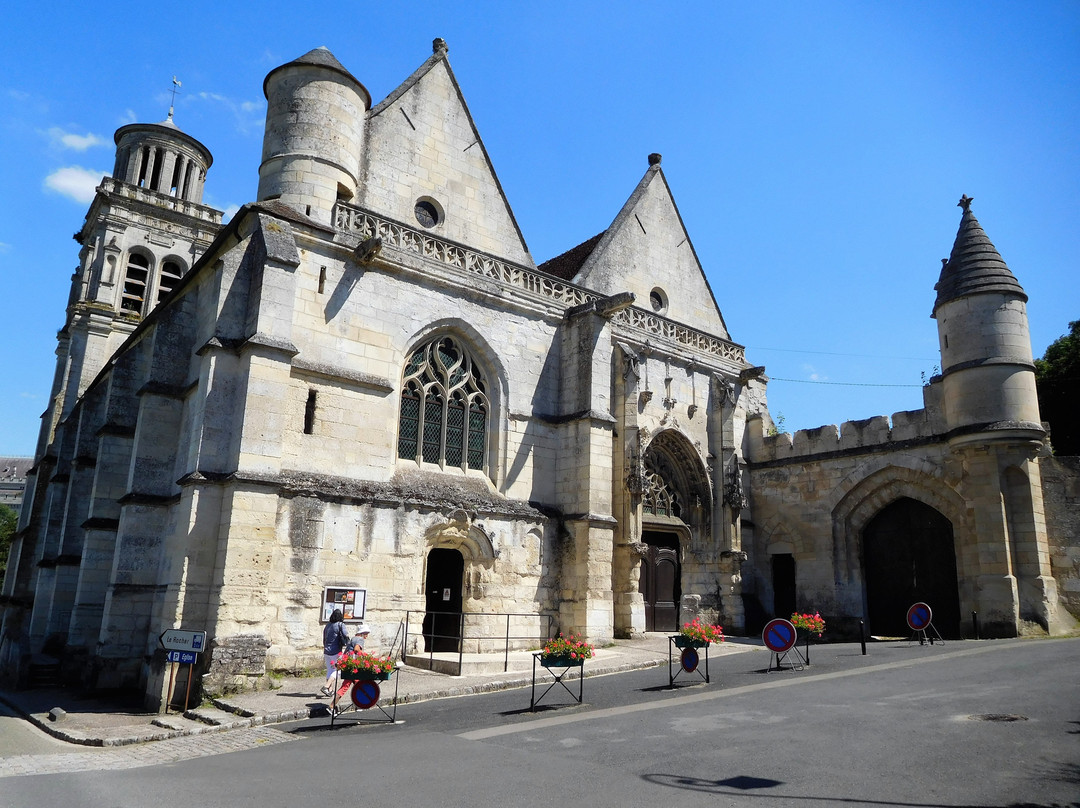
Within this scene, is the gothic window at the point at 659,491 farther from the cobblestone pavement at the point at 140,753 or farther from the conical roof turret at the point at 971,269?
the cobblestone pavement at the point at 140,753

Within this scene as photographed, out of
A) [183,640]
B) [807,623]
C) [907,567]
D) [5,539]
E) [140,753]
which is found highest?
[5,539]

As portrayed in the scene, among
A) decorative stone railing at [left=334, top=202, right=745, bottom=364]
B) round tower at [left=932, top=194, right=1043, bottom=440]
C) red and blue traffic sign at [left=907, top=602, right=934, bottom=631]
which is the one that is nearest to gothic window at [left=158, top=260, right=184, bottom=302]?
decorative stone railing at [left=334, top=202, right=745, bottom=364]

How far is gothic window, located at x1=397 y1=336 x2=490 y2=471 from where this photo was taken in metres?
14.9

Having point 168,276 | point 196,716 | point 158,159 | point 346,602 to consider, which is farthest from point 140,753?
point 158,159

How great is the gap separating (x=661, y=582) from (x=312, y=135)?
1311 centimetres

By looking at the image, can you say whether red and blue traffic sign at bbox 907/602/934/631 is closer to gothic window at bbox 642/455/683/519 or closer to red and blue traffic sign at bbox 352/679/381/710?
gothic window at bbox 642/455/683/519

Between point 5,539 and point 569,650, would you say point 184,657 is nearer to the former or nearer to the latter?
point 569,650

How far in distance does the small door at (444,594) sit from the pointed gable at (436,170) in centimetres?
662

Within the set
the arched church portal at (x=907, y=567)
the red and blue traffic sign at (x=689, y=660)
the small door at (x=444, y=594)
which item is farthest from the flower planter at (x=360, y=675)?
the arched church portal at (x=907, y=567)

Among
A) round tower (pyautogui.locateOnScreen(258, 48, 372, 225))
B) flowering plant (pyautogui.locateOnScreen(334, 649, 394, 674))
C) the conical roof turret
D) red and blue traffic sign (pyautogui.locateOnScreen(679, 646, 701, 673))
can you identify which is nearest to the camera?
flowering plant (pyautogui.locateOnScreen(334, 649, 394, 674))

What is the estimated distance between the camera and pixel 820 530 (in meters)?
19.7

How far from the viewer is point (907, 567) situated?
18438 millimetres

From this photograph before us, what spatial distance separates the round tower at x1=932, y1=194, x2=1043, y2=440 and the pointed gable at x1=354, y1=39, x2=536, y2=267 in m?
9.97

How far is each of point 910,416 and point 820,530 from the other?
3665 millimetres
